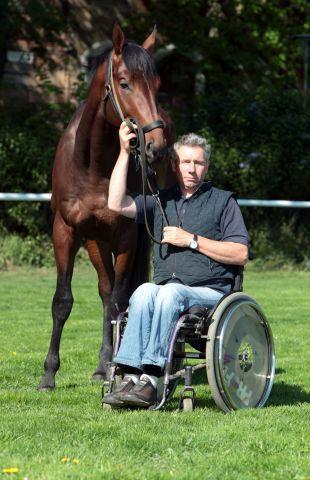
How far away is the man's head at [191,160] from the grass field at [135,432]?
49.2 inches

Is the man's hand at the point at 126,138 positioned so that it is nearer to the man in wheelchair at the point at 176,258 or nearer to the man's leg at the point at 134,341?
the man in wheelchair at the point at 176,258

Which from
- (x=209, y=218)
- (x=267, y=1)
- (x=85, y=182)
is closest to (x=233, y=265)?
(x=209, y=218)

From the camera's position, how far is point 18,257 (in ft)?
52.1

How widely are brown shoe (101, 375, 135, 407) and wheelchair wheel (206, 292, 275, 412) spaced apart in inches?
16.6

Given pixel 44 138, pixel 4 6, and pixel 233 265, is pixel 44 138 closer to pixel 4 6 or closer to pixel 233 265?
pixel 4 6

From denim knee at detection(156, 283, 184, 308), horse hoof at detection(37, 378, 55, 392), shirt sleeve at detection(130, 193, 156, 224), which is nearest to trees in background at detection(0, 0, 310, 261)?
horse hoof at detection(37, 378, 55, 392)

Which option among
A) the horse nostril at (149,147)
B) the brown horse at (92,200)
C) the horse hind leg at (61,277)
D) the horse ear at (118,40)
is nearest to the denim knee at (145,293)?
the horse nostril at (149,147)

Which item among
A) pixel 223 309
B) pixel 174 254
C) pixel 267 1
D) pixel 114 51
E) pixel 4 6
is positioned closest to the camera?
pixel 223 309

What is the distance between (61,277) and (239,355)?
1647 millimetres

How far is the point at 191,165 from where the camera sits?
5.92 meters

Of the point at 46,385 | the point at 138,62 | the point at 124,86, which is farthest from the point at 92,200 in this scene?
the point at 46,385

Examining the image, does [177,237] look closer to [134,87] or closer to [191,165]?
[191,165]

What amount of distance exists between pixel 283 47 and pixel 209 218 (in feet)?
50.8

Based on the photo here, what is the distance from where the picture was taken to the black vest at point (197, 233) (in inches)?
231
